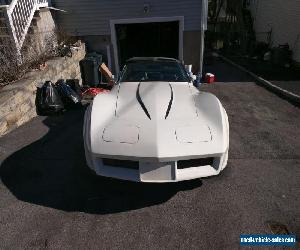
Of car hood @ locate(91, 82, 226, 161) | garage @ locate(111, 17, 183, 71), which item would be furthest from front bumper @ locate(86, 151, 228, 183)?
garage @ locate(111, 17, 183, 71)

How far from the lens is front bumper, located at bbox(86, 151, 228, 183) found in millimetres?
3320

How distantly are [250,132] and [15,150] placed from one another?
15.6 feet

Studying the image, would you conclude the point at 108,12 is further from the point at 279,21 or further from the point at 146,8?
the point at 279,21

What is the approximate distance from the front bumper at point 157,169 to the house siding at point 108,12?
307 inches

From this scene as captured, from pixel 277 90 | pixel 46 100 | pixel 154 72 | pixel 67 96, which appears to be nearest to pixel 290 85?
pixel 277 90

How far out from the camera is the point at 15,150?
16.6ft

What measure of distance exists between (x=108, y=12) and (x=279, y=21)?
32.3 ft

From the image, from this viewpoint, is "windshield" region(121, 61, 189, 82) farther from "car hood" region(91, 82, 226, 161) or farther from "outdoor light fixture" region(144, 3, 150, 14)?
"outdoor light fixture" region(144, 3, 150, 14)

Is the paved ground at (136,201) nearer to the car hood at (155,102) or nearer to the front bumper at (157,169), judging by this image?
the front bumper at (157,169)

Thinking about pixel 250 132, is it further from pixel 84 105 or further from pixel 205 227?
pixel 84 105

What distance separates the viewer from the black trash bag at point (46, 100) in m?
6.79

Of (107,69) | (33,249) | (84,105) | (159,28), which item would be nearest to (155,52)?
(159,28)

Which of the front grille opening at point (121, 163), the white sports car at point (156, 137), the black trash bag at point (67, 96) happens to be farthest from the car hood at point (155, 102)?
the black trash bag at point (67, 96)

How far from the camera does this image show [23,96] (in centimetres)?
625
